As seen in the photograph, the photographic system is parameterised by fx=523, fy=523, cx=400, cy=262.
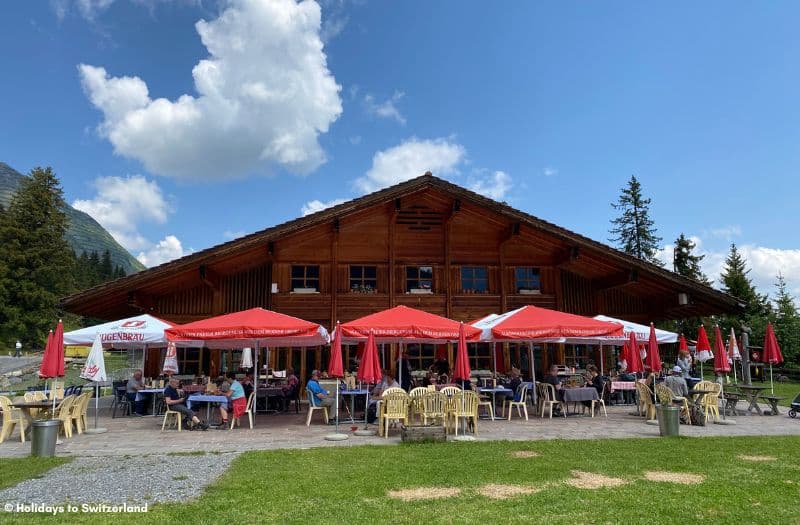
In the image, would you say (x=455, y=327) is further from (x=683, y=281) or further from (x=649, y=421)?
(x=683, y=281)

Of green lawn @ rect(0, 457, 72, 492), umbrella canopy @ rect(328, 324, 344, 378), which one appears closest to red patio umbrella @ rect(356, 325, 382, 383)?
umbrella canopy @ rect(328, 324, 344, 378)

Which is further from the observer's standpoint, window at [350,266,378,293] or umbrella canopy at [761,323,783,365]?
window at [350,266,378,293]

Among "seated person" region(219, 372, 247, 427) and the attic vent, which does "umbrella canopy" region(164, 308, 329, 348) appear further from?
the attic vent

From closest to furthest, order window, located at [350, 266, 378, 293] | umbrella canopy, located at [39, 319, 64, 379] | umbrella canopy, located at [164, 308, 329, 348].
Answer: umbrella canopy, located at [39, 319, 64, 379]
umbrella canopy, located at [164, 308, 329, 348]
window, located at [350, 266, 378, 293]

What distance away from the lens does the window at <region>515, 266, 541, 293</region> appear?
17.5 metres

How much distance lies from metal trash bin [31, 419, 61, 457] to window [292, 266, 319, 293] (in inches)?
355

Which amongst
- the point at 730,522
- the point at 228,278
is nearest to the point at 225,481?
the point at 730,522

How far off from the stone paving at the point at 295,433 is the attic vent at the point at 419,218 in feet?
23.5

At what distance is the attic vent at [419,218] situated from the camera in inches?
664

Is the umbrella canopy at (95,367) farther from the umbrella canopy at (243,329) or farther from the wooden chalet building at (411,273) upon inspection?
the wooden chalet building at (411,273)

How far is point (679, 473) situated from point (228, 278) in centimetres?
1371

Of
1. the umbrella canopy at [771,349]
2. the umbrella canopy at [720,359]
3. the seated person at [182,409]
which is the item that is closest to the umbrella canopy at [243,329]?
the seated person at [182,409]

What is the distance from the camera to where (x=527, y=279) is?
57.6ft

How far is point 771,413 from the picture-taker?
500 inches
